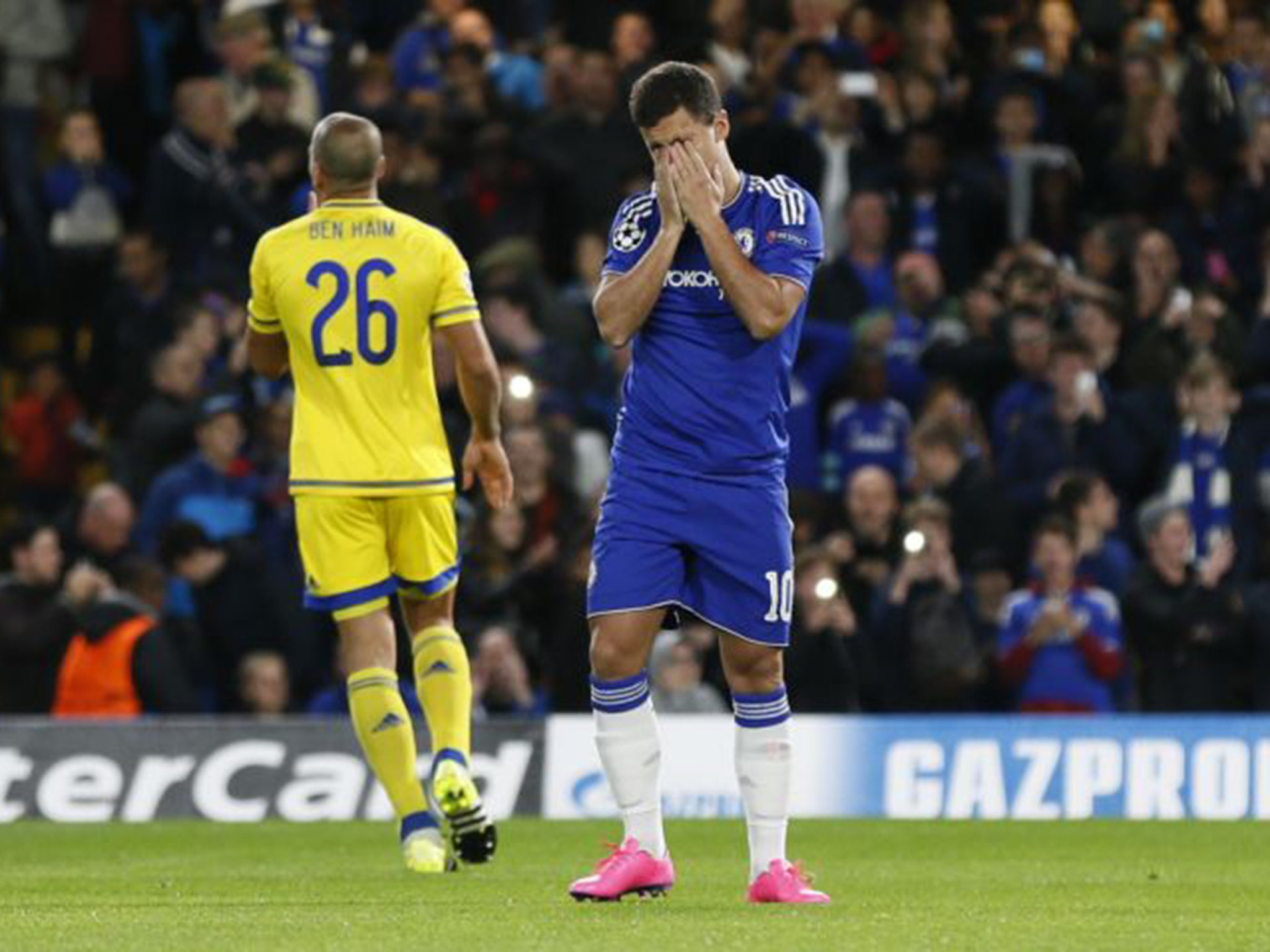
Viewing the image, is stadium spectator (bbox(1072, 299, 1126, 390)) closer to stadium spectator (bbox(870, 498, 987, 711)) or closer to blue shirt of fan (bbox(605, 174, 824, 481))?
stadium spectator (bbox(870, 498, 987, 711))

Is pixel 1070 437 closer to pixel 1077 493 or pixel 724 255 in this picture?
pixel 1077 493

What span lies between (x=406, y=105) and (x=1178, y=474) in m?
5.72

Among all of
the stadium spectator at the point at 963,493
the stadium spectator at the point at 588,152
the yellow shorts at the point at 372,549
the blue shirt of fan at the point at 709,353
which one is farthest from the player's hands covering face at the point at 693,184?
the stadium spectator at the point at 588,152

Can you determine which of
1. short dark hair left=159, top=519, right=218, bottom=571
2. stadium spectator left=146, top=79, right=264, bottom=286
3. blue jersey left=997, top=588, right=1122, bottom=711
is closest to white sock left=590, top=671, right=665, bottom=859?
blue jersey left=997, top=588, right=1122, bottom=711

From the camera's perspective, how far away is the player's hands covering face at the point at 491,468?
1110cm

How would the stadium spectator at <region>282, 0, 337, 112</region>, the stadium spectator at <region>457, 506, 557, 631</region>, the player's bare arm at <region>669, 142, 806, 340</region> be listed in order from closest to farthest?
the player's bare arm at <region>669, 142, 806, 340</region> → the stadium spectator at <region>457, 506, 557, 631</region> → the stadium spectator at <region>282, 0, 337, 112</region>

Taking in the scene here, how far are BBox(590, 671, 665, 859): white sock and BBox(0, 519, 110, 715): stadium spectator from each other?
25.2ft

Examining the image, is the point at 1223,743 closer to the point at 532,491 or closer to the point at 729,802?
the point at 729,802

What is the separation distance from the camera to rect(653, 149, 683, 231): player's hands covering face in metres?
9.42

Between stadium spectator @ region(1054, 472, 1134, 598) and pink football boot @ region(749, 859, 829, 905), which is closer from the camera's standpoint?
pink football boot @ region(749, 859, 829, 905)

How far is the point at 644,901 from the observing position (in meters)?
9.67

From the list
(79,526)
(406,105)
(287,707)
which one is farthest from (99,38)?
(287,707)

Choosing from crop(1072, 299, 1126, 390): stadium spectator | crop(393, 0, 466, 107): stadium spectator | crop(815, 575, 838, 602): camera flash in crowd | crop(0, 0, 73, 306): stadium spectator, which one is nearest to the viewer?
crop(815, 575, 838, 602): camera flash in crowd

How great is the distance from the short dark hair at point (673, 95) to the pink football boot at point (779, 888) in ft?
6.88
